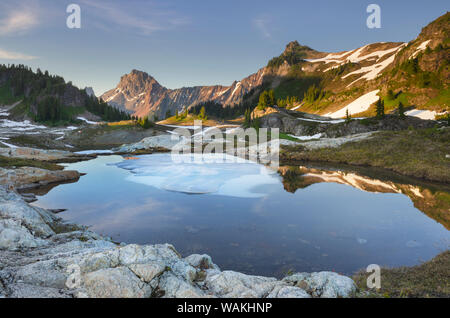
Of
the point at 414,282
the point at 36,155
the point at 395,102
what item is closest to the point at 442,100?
the point at 395,102

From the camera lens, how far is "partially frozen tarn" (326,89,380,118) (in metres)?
118

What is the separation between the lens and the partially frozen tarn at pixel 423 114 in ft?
271

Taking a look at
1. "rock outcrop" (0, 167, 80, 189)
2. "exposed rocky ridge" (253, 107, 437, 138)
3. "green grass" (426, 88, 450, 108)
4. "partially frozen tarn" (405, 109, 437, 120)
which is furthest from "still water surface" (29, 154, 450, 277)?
"green grass" (426, 88, 450, 108)

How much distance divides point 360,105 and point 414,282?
444ft

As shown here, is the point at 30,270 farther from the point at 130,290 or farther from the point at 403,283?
the point at 403,283

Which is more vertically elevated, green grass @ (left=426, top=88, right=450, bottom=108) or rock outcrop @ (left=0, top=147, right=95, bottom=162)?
green grass @ (left=426, top=88, right=450, bottom=108)

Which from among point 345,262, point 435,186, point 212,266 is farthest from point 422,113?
point 212,266

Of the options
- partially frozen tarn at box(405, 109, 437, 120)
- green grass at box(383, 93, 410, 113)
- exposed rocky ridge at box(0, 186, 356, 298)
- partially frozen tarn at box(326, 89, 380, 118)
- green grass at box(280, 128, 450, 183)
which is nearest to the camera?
exposed rocky ridge at box(0, 186, 356, 298)

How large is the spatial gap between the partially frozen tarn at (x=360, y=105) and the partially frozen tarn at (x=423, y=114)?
23632 mm

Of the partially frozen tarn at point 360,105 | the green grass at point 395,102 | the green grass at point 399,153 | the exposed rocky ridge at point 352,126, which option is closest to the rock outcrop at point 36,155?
the green grass at point 399,153

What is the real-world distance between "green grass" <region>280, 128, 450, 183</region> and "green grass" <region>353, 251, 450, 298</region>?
2707 cm

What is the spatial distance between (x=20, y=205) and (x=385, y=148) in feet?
168

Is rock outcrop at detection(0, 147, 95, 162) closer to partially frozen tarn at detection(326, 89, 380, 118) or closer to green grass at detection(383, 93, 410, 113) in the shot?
green grass at detection(383, 93, 410, 113)

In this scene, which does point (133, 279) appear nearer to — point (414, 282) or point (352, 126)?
point (414, 282)
